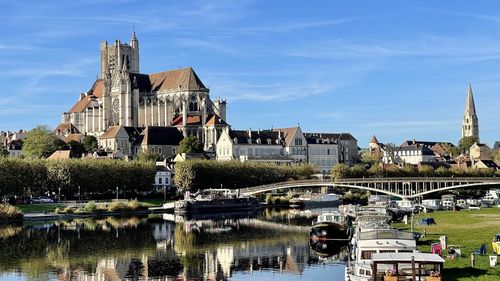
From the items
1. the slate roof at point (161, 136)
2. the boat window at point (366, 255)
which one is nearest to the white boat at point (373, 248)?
the boat window at point (366, 255)

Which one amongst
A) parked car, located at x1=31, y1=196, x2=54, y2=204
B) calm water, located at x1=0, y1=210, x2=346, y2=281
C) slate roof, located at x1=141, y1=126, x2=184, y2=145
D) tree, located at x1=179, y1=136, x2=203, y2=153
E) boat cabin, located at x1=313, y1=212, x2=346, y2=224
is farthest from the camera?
slate roof, located at x1=141, y1=126, x2=184, y2=145

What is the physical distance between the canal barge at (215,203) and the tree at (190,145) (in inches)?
1695

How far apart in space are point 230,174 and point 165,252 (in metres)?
77.7

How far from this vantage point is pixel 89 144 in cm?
16675

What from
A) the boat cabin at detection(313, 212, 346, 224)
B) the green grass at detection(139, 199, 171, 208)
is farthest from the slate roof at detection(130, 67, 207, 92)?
the boat cabin at detection(313, 212, 346, 224)

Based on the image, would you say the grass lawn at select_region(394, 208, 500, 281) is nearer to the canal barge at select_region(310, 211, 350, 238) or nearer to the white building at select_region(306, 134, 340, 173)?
the canal barge at select_region(310, 211, 350, 238)

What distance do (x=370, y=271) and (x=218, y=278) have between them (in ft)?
36.4

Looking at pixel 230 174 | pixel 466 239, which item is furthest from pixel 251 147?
pixel 466 239

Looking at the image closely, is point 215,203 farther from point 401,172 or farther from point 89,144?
point 89,144

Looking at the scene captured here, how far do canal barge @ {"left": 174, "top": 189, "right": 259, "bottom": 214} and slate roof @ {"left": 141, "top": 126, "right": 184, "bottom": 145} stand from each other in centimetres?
5272

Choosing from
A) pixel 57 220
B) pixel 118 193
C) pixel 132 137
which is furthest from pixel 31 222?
pixel 132 137

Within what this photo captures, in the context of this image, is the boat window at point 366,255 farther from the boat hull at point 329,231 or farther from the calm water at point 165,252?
the boat hull at point 329,231

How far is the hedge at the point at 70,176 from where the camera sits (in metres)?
101

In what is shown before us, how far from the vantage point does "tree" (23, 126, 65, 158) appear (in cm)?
15652
